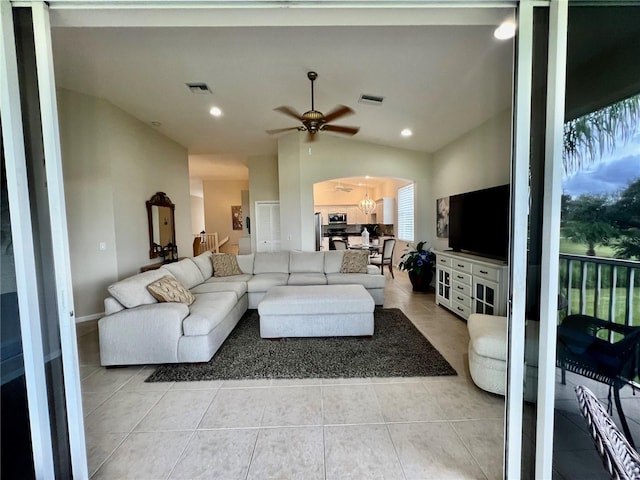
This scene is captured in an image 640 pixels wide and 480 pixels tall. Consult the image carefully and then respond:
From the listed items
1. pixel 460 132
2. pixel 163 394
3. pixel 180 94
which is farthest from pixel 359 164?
pixel 163 394

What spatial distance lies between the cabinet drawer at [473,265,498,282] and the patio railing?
6.33 ft

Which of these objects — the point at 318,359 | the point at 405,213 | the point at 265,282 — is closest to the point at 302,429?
the point at 318,359

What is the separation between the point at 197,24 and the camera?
1.38 meters

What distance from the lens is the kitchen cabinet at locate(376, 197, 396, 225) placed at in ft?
27.2

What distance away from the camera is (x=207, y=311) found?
2.86m

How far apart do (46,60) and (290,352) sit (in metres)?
2.79

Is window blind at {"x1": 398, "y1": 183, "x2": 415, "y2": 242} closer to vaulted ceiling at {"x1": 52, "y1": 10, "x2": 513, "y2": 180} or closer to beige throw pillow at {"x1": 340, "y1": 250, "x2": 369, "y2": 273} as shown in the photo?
vaulted ceiling at {"x1": 52, "y1": 10, "x2": 513, "y2": 180}

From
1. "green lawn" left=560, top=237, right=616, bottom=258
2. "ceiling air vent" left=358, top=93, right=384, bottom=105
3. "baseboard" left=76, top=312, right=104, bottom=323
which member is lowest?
"baseboard" left=76, top=312, right=104, bottom=323

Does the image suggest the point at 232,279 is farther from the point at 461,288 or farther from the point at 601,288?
the point at 601,288

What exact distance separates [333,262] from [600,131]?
4.02 metres

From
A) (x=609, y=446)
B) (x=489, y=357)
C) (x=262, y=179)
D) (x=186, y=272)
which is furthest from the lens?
(x=262, y=179)

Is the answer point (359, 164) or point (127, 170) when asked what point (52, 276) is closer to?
point (127, 170)

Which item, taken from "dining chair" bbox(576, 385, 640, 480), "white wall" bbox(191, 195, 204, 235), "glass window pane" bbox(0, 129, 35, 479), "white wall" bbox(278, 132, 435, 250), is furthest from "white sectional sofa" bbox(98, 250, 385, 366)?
"white wall" bbox(191, 195, 204, 235)

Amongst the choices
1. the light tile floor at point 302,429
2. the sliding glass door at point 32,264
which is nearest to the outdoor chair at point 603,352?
the light tile floor at point 302,429
